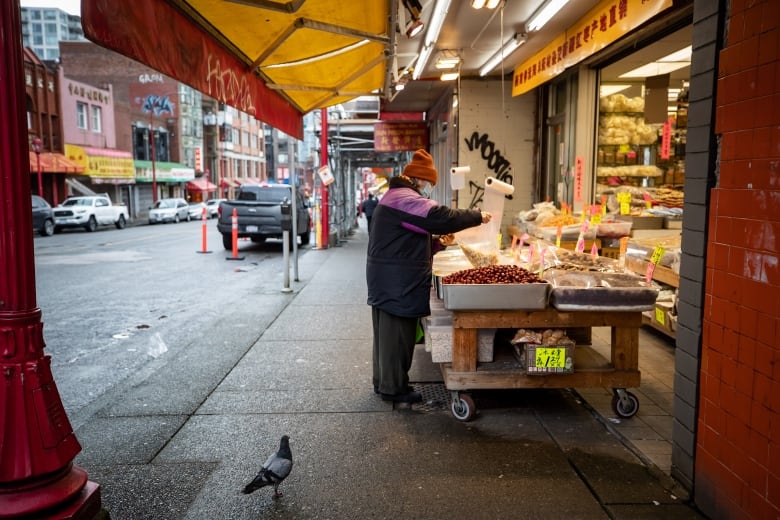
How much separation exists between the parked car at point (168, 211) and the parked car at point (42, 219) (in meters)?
11.7

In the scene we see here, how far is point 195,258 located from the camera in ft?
54.1

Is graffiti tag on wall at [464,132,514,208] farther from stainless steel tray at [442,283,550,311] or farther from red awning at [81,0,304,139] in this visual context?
stainless steel tray at [442,283,550,311]

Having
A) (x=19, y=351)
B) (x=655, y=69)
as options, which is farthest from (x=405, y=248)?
(x=655, y=69)

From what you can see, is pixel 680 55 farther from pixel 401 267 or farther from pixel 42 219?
pixel 42 219

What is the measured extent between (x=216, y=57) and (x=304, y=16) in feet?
2.77

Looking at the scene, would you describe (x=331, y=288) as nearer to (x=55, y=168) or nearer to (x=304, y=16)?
(x=304, y=16)

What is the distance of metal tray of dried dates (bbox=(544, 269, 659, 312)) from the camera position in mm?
4367

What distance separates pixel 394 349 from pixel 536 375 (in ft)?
3.77

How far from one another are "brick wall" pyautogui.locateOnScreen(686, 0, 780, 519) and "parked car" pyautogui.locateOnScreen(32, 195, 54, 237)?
27.3 metres

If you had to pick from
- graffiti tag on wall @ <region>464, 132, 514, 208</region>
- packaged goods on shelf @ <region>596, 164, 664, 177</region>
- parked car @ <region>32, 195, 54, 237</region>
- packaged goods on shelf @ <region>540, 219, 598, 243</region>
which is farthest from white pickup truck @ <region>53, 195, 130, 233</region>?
packaged goods on shelf @ <region>540, 219, 598, 243</region>

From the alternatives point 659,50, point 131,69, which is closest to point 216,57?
point 659,50

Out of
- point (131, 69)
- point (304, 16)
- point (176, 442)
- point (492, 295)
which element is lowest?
point (176, 442)

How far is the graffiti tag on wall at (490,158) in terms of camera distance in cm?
1131

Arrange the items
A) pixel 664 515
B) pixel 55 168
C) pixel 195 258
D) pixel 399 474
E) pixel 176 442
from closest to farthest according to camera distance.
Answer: pixel 664 515 → pixel 399 474 → pixel 176 442 → pixel 195 258 → pixel 55 168
